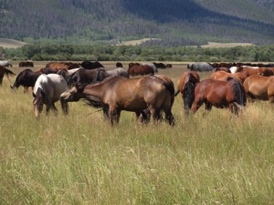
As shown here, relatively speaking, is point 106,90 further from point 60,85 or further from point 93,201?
point 93,201

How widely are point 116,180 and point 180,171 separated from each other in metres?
0.81

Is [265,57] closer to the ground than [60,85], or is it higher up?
closer to the ground

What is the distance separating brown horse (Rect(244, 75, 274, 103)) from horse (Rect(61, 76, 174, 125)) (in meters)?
7.34

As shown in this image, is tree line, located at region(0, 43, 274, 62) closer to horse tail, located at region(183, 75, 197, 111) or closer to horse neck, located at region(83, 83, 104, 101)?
horse tail, located at region(183, 75, 197, 111)

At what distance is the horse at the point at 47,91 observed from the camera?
52.4 ft

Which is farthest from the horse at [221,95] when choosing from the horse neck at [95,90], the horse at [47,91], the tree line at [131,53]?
the tree line at [131,53]

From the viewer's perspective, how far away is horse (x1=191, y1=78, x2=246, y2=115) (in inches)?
599

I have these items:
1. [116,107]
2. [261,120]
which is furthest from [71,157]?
[261,120]

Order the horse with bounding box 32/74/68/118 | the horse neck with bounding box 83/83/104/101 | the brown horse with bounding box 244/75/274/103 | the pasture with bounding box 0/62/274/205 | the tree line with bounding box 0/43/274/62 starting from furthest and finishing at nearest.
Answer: the tree line with bounding box 0/43/274/62, the brown horse with bounding box 244/75/274/103, the horse with bounding box 32/74/68/118, the horse neck with bounding box 83/83/104/101, the pasture with bounding box 0/62/274/205

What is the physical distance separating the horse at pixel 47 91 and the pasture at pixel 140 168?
16.0 feet

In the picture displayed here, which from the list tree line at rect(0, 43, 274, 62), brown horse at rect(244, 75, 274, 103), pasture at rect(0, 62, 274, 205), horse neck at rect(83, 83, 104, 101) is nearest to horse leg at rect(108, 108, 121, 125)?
horse neck at rect(83, 83, 104, 101)

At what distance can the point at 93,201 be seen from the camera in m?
6.21

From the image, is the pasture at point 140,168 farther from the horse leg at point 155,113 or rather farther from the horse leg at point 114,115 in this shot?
the horse leg at point 114,115

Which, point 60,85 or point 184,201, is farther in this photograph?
point 60,85
